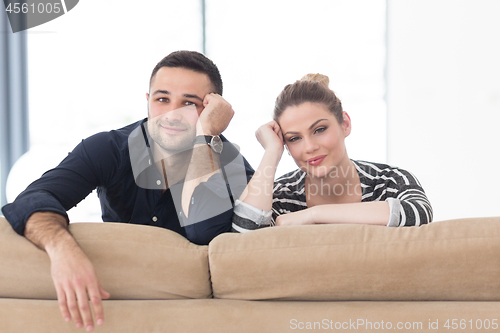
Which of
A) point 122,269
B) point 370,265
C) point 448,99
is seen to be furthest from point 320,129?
point 448,99

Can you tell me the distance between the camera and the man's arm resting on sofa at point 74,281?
31.4 inches

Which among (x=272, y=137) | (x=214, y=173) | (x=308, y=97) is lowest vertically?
(x=214, y=173)

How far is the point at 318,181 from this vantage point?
1617 mm

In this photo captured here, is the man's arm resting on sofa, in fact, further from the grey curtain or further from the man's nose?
the grey curtain

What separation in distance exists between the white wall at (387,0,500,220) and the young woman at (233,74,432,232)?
7.46ft

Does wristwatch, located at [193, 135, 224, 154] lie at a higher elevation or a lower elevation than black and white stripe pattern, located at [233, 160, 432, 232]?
higher

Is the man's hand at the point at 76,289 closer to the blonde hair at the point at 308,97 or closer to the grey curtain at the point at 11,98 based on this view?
the blonde hair at the point at 308,97

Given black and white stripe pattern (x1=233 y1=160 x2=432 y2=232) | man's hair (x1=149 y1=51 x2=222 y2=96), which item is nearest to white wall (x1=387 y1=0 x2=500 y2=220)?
black and white stripe pattern (x1=233 y1=160 x2=432 y2=232)

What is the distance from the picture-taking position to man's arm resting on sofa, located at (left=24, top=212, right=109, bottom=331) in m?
0.80

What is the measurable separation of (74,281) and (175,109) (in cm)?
97

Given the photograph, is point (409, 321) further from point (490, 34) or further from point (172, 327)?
point (490, 34)

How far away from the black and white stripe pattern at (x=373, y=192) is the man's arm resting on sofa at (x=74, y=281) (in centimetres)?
53

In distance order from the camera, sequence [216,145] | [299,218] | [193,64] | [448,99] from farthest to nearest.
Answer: [448,99], [193,64], [216,145], [299,218]

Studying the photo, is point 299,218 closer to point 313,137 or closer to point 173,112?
point 313,137
